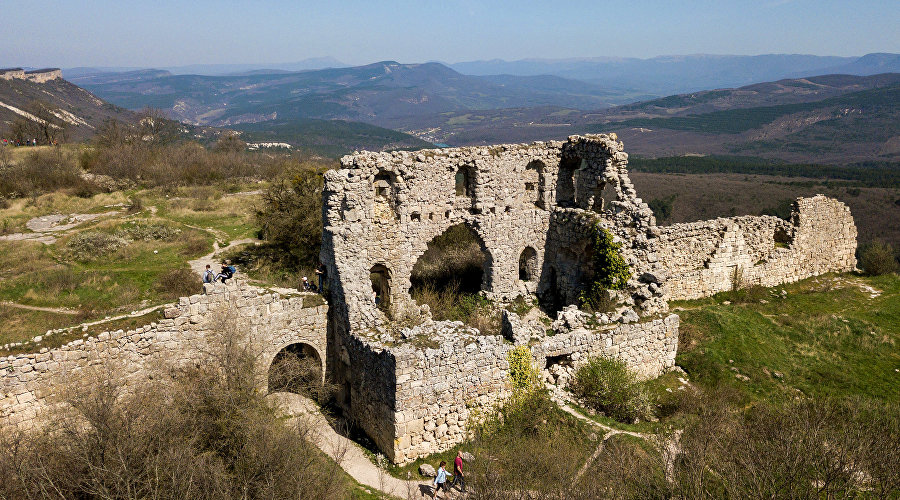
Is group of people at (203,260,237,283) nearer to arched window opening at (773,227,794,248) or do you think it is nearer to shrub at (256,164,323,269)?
shrub at (256,164,323,269)

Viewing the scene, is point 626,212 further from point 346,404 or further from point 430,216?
point 346,404

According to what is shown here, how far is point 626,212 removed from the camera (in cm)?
1798

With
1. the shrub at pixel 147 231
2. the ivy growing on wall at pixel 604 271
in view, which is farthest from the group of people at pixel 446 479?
the shrub at pixel 147 231

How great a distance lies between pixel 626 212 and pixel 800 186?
54.0 m

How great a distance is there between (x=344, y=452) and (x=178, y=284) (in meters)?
13.4

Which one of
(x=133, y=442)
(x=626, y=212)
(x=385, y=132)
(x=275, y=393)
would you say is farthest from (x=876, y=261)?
(x=385, y=132)

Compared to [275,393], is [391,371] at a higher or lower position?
higher

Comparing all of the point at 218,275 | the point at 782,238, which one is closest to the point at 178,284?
the point at 218,275

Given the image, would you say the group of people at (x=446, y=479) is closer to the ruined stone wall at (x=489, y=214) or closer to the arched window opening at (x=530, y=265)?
the ruined stone wall at (x=489, y=214)

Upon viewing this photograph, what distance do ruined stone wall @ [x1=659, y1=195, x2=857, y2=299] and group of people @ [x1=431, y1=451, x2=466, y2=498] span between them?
11098 millimetres

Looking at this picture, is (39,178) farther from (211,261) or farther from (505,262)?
(505,262)

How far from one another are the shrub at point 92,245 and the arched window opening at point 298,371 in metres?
14.2

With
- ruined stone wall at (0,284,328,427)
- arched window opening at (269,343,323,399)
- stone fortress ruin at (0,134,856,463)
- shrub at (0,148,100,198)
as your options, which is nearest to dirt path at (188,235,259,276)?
stone fortress ruin at (0,134,856,463)

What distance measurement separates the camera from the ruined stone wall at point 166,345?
1166cm
